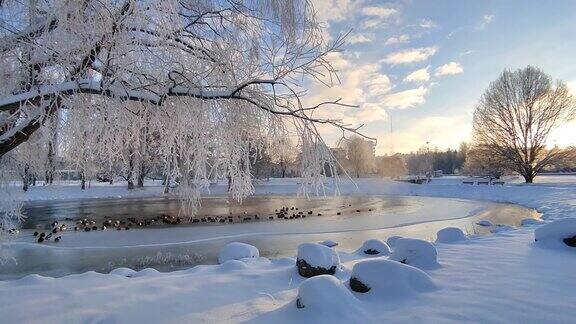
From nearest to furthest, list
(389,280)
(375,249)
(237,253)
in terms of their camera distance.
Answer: (389,280) → (237,253) → (375,249)

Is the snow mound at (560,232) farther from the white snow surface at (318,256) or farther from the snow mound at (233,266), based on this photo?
the snow mound at (233,266)

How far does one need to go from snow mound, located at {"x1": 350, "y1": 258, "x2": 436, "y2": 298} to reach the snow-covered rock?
1.28m

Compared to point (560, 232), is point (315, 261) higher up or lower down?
lower down

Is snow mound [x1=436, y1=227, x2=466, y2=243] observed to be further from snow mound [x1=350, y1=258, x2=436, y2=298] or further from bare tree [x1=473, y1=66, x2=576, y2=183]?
bare tree [x1=473, y1=66, x2=576, y2=183]

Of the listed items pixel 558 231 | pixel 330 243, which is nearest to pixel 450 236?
pixel 558 231

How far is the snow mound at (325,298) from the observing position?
164 inches

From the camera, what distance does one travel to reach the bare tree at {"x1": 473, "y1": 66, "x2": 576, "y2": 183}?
34.0 metres

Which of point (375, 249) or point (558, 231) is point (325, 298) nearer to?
point (375, 249)

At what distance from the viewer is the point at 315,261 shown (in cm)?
627

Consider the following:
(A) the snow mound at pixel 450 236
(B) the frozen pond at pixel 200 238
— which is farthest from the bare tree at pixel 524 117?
(A) the snow mound at pixel 450 236

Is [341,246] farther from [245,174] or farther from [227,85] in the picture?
[227,85]

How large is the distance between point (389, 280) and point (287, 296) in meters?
1.36

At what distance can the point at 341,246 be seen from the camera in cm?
1108

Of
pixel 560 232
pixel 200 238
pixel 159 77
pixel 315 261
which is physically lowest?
pixel 200 238
